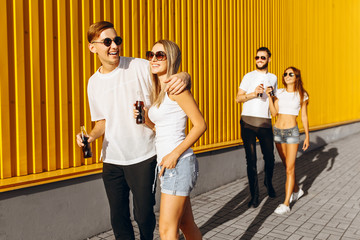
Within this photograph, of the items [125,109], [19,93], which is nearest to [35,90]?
[19,93]

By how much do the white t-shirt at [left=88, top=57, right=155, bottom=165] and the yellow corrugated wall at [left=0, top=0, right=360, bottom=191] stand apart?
4.12 ft

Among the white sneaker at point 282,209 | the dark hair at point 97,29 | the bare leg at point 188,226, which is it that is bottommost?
the white sneaker at point 282,209

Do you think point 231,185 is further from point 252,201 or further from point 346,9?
point 346,9

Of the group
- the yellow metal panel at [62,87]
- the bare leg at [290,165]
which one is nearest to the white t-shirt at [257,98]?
the bare leg at [290,165]

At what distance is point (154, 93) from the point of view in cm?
277

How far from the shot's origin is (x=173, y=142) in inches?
99.5

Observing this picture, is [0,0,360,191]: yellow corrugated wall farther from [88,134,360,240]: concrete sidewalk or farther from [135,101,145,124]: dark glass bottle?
[135,101,145,124]: dark glass bottle

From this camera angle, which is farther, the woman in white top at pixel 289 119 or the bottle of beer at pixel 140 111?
the woman in white top at pixel 289 119

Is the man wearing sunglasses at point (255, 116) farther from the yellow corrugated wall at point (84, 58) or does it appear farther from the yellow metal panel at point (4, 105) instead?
the yellow metal panel at point (4, 105)

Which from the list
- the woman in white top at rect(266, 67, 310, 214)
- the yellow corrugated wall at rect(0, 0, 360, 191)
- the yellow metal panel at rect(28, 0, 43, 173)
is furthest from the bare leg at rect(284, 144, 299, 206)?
the yellow metal panel at rect(28, 0, 43, 173)

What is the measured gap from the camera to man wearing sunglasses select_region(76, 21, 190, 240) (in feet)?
9.45

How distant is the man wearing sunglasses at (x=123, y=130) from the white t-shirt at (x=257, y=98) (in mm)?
2906

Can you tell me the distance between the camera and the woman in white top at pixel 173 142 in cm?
246

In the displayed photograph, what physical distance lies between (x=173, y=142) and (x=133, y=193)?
0.68 meters
